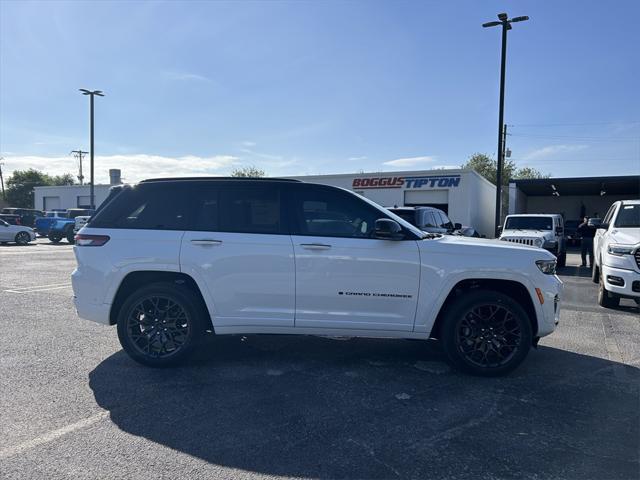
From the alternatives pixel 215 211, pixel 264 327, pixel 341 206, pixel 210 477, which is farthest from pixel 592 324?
pixel 210 477

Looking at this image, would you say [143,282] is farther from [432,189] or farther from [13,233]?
[432,189]

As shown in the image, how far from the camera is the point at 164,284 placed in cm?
457

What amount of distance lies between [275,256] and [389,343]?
2110mm

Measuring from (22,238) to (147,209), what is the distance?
936 inches

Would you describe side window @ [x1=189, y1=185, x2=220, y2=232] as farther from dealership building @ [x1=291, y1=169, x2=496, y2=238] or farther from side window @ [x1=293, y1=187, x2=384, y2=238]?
dealership building @ [x1=291, y1=169, x2=496, y2=238]

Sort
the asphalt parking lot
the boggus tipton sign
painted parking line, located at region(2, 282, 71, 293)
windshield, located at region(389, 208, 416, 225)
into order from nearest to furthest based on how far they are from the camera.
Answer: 1. the asphalt parking lot
2. painted parking line, located at region(2, 282, 71, 293)
3. windshield, located at region(389, 208, 416, 225)
4. the boggus tipton sign

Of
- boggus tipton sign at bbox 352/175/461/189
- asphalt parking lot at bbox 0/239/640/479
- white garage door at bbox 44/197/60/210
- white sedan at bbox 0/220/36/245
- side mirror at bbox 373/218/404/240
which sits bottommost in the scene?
asphalt parking lot at bbox 0/239/640/479

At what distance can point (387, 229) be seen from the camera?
14.0 ft

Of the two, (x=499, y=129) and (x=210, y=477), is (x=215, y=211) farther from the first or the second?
(x=499, y=129)

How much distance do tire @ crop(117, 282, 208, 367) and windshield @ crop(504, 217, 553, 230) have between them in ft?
44.0

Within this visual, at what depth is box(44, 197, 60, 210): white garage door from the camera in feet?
154

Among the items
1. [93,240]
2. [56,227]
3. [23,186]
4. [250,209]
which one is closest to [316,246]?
[250,209]

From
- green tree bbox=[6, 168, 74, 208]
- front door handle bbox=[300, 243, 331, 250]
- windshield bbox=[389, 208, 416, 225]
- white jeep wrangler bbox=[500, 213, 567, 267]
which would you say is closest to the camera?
front door handle bbox=[300, 243, 331, 250]

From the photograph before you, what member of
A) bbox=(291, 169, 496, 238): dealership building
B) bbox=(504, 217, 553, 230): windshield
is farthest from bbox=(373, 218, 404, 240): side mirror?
bbox=(291, 169, 496, 238): dealership building
